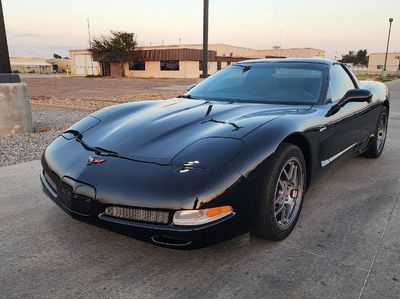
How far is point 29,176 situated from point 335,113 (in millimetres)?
3305

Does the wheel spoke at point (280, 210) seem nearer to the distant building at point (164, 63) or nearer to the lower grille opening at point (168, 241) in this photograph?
the lower grille opening at point (168, 241)

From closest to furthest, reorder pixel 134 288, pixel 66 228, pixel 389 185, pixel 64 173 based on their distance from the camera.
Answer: pixel 134 288 < pixel 64 173 < pixel 66 228 < pixel 389 185

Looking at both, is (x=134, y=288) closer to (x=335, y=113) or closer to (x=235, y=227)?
(x=235, y=227)

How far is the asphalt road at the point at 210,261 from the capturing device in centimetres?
214

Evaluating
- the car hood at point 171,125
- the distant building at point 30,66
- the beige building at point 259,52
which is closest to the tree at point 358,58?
the beige building at point 259,52

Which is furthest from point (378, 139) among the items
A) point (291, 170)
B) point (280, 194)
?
point (280, 194)

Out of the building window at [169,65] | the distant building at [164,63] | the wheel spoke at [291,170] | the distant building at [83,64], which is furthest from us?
the distant building at [83,64]

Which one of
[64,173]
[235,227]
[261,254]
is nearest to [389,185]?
[261,254]

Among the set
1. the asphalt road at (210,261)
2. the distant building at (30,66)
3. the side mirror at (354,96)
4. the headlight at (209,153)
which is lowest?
the distant building at (30,66)

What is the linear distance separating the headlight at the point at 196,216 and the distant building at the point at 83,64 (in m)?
57.6

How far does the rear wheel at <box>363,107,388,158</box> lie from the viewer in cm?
482

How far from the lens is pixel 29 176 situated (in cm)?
425

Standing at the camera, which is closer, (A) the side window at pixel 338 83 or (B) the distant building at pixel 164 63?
(A) the side window at pixel 338 83

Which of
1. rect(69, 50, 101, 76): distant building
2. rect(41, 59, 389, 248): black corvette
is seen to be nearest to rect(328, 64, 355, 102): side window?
rect(41, 59, 389, 248): black corvette
